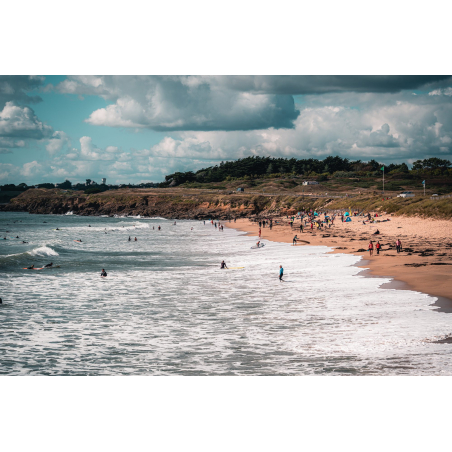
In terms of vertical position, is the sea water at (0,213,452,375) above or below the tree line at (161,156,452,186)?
below

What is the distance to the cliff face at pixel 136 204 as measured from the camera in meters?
119

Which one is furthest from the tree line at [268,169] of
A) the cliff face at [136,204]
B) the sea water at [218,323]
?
the sea water at [218,323]

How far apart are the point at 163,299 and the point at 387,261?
1737cm

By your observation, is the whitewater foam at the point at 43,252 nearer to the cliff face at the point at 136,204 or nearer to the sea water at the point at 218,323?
the sea water at the point at 218,323

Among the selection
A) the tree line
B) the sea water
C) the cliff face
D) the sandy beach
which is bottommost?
the sea water

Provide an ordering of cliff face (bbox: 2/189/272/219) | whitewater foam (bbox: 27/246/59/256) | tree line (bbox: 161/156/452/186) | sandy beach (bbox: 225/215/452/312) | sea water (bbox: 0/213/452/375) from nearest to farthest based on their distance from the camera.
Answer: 1. sea water (bbox: 0/213/452/375)
2. sandy beach (bbox: 225/215/452/312)
3. whitewater foam (bbox: 27/246/59/256)
4. cliff face (bbox: 2/189/272/219)
5. tree line (bbox: 161/156/452/186)

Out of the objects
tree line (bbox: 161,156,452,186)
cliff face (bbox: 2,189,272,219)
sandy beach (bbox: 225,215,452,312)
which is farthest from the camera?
tree line (bbox: 161,156,452,186)

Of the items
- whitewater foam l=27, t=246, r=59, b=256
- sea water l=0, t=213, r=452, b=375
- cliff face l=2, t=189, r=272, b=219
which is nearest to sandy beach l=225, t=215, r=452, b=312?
sea water l=0, t=213, r=452, b=375

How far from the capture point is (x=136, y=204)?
466 feet

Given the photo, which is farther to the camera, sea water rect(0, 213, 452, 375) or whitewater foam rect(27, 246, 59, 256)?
whitewater foam rect(27, 246, 59, 256)

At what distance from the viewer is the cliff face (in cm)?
11881

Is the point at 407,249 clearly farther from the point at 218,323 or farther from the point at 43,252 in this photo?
the point at 43,252

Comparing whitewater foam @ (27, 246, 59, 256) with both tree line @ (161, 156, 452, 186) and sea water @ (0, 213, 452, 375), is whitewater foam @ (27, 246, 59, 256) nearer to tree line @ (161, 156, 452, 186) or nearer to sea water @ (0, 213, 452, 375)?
sea water @ (0, 213, 452, 375)

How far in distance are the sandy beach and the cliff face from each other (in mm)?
57315
